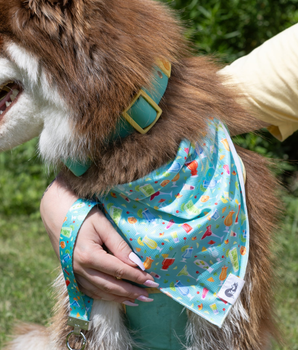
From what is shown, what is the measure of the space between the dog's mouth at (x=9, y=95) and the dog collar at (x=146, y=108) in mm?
328

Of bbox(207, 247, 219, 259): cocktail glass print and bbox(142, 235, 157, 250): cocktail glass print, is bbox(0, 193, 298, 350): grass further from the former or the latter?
bbox(142, 235, 157, 250): cocktail glass print

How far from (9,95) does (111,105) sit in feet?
1.13

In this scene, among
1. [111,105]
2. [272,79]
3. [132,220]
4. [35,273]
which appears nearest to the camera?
[111,105]

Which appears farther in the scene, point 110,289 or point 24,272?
point 24,272

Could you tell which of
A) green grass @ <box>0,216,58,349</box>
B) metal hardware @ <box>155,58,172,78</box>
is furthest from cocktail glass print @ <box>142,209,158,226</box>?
green grass @ <box>0,216,58,349</box>

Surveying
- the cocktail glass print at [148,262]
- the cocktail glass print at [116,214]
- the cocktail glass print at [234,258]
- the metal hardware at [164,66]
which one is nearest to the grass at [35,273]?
the cocktail glass print at [234,258]

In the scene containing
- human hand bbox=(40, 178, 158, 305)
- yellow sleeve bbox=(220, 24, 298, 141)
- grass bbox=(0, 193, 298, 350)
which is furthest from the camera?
grass bbox=(0, 193, 298, 350)

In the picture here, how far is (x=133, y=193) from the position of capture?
45.5 inches

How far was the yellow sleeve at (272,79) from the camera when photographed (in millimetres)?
1365

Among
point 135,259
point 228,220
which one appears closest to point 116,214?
point 135,259

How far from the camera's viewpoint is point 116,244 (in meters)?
1.20

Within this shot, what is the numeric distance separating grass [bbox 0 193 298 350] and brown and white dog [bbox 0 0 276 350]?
0.35 m

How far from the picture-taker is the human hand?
1158mm

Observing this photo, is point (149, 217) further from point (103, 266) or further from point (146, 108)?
point (146, 108)
